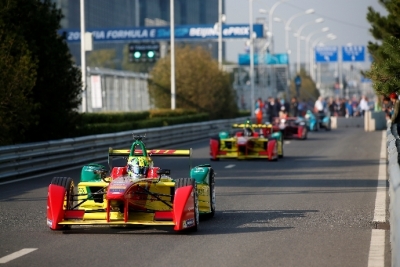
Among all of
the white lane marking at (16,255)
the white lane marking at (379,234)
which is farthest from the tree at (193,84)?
the white lane marking at (16,255)

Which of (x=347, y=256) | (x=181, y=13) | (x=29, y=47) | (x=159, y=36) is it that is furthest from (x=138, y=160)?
(x=181, y=13)

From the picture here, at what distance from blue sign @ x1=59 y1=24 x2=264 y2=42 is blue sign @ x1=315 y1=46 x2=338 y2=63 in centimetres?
3563

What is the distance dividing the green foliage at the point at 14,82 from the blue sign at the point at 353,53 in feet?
268

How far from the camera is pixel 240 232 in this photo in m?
12.4

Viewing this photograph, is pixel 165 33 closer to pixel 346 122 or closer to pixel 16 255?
pixel 346 122

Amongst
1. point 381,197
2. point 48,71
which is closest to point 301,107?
point 48,71

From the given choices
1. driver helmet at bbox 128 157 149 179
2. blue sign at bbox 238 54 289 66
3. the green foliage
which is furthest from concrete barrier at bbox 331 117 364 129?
driver helmet at bbox 128 157 149 179

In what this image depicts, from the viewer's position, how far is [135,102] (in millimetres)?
61375

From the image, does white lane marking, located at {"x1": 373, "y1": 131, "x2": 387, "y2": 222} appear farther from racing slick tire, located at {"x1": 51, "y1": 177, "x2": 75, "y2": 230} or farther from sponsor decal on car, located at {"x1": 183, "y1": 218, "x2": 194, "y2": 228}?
racing slick tire, located at {"x1": 51, "y1": 177, "x2": 75, "y2": 230}

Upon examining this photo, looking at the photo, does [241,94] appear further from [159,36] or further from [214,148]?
[214,148]

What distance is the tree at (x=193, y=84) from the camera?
194ft

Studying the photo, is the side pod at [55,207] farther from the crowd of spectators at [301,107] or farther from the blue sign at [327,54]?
the blue sign at [327,54]

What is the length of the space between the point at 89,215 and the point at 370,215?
4.11 metres

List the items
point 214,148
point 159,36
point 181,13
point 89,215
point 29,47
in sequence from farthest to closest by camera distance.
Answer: point 181,13 < point 159,36 < point 214,148 < point 29,47 < point 89,215
